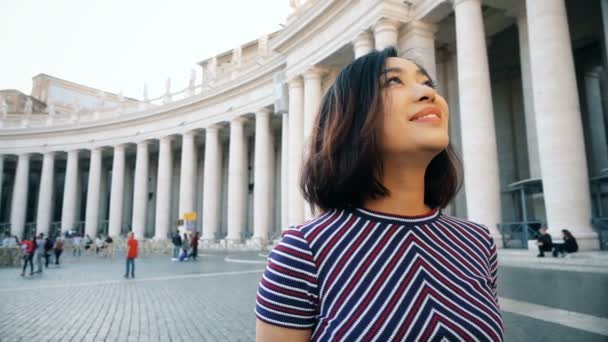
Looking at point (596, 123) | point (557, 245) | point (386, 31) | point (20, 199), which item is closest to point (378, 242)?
point (557, 245)

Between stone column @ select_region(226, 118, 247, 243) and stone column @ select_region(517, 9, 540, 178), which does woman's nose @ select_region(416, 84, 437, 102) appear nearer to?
stone column @ select_region(517, 9, 540, 178)

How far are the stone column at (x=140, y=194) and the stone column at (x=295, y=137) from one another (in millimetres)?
25235

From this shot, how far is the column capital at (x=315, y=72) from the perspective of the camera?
28.1m

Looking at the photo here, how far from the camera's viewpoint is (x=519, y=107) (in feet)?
93.0

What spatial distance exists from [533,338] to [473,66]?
16152 millimetres

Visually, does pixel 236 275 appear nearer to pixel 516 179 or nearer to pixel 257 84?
pixel 516 179

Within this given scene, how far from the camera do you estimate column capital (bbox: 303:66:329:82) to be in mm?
28094

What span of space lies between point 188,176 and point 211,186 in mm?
A: 4280

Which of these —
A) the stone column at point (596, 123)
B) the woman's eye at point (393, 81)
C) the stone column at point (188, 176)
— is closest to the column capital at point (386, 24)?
the stone column at point (596, 123)

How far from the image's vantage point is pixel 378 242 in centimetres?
142

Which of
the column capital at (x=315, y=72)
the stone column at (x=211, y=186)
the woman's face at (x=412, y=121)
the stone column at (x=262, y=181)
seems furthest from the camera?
the stone column at (x=211, y=186)

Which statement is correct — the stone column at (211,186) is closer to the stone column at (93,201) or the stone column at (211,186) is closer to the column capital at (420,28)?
the stone column at (93,201)

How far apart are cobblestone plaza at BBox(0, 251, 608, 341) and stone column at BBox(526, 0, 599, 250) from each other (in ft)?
8.22

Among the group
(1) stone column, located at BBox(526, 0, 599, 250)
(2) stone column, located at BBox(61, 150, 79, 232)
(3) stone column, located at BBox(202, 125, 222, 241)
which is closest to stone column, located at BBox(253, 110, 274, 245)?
(3) stone column, located at BBox(202, 125, 222, 241)
